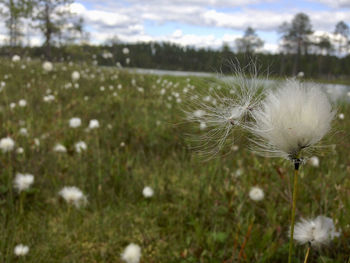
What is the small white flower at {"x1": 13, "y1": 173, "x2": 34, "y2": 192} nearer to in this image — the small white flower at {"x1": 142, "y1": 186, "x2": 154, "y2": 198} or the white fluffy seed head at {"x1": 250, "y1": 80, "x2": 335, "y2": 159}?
the small white flower at {"x1": 142, "y1": 186, "x2": 154, "y2": 198}

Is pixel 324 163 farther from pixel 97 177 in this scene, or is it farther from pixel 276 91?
pixel 276 91

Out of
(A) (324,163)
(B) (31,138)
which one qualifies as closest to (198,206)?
(A) (324,163)

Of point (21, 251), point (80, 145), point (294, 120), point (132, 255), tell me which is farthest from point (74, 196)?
point (294, 120)

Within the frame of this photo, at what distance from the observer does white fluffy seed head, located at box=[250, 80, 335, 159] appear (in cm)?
86

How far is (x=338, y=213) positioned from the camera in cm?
206

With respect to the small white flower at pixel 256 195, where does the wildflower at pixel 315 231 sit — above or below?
above

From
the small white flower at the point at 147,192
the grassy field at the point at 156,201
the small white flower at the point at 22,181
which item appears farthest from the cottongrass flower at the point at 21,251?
the small white flower at the point at 147,192

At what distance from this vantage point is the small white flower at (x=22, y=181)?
2.59 meters

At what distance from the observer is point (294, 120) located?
34.0 inches

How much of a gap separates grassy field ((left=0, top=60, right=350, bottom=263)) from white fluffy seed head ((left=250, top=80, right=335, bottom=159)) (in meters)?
0.25

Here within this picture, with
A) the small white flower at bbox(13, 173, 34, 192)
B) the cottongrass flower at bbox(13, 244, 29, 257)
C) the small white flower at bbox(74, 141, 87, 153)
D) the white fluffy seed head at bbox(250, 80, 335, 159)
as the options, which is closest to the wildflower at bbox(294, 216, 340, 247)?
the white fluffy seed head at bbox(250, 80, 335, 159)

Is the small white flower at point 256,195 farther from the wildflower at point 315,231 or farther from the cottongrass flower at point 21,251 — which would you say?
the cottongrass flower at point 21,251

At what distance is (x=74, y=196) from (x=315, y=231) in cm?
180

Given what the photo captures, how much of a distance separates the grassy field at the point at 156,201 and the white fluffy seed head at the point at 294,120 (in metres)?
0.25
